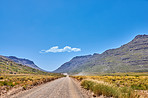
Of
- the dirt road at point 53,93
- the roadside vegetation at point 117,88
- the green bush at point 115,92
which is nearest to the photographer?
the green bush at point 115,92

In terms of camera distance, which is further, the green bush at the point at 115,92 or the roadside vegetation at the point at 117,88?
the roadside vegetation at the point at 117,88

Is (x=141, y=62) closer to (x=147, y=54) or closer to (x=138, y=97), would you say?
(x=147, y=54)

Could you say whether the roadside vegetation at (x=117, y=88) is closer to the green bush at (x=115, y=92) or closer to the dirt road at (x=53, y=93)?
the green bush at (x=115, y=92)

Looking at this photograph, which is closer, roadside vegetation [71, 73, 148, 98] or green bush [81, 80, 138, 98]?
green bush [81, 80, 138, 98]

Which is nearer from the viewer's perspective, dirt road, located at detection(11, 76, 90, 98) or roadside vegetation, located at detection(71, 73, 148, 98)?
roadside vegetation, located at detection(71, 73, 148, 98)

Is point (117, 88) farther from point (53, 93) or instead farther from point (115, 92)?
point (53, 93)

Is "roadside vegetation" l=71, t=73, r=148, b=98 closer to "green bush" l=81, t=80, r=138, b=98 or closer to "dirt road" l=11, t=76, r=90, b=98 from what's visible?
"green bush" l=81, t=80, r=138, b=98

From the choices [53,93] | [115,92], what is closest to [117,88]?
[115,92]

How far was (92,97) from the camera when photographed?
43.9 feet

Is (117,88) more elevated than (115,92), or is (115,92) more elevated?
(117,88)

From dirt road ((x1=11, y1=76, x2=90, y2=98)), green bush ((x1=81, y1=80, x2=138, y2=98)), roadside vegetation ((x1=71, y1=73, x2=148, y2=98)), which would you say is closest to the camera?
green bush ((x1=81, y1=80, x2=138, y2=98))

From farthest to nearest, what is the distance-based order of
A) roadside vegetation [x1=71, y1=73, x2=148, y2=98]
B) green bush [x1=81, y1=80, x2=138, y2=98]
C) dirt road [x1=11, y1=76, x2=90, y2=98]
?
1. dirt road [x1=11, y1=76, x2=90, y2=98]
2. roadside vegetation [x1=71, y1=73, x2=148, y2=98]
3. green bush [x1=81, y1=80, x2=138, y2=98]

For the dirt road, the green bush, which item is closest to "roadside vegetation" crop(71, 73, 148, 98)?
the green bush

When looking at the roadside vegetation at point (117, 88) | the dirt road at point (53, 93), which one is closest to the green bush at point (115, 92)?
the roadside vegetation at point (117, 88)
